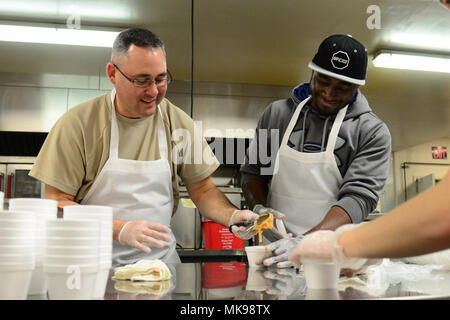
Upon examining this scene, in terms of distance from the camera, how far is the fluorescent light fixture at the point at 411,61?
4.36m

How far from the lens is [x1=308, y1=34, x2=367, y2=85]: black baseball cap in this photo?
1823mm

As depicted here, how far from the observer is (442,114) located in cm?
625

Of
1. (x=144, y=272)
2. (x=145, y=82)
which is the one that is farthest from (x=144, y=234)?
(x=145, y=82)

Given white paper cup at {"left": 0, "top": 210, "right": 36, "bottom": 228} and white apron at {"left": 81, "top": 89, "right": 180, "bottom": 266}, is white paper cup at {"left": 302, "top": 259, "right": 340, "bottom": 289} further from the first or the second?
white apron at {"left": 81, "top": 89, "right": 180, "bottom": 266}

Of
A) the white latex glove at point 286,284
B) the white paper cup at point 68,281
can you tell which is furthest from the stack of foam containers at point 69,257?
the white latex glove at point 286,284

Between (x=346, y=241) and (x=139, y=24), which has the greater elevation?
(x=139, y=24)

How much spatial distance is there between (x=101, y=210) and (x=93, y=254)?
167 millimetres

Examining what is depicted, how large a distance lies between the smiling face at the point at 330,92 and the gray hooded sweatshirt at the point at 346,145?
0.08m

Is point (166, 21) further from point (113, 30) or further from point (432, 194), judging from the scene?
point (432, 194)

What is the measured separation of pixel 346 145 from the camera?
1976mm

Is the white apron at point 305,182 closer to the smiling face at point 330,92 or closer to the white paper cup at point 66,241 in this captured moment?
the smiling face at point 330,92

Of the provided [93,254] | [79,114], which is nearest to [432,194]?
[93,254]

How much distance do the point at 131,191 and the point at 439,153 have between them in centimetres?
757

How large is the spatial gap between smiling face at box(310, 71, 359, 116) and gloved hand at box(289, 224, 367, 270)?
1.10 meters
